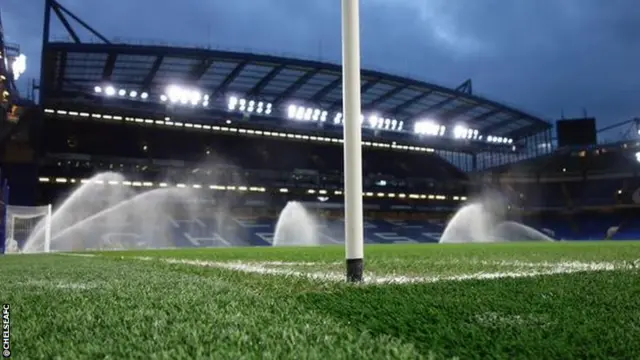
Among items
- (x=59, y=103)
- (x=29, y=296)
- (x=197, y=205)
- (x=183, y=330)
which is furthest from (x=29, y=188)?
(x=183, y=330)

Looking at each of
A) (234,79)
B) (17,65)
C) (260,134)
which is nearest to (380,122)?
(260,134)

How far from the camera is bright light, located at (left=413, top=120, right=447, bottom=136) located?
44.3m

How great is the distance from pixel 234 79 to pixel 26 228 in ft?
54.8

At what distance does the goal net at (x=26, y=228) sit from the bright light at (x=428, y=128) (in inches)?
1209

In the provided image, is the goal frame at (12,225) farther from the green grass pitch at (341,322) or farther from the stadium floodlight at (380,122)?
the stadium floodlight at (380,122)

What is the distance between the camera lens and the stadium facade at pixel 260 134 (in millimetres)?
31062

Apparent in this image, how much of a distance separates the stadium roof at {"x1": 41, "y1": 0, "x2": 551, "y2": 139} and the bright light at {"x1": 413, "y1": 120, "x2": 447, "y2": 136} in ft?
2.94

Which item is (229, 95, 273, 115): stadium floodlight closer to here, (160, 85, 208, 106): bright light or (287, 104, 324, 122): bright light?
(160, 85, 208, 106): bright light

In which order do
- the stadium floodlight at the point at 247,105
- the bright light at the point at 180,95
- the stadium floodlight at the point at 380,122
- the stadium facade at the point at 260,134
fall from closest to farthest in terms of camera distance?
1. the stadium facade at the point at 260,134
2. the bright light at the point at 180,95
3. the stadium floodlight at the point at 247,105
4. the stadium floodlight at the point at 380,122

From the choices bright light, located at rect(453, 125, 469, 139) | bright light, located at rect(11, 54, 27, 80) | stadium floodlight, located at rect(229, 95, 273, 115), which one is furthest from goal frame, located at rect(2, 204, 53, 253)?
bright light, located at rect(453, 125, 469, 139)

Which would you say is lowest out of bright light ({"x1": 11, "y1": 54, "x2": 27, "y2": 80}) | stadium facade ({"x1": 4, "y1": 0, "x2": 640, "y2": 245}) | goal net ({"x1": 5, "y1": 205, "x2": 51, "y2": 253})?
goal net ({"x1": 5, "y1": 205, "x2": 51, "y2": 253})

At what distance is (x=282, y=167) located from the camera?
39.2 m

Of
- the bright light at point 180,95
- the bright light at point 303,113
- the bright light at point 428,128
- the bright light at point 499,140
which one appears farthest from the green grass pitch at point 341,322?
the bright light at point 499,140

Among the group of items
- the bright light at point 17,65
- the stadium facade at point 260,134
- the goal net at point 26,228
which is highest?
the bright light at point 17,65
